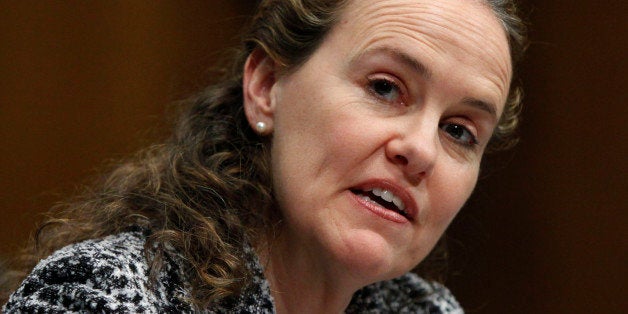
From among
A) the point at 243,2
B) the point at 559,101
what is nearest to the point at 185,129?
the point at 243,2

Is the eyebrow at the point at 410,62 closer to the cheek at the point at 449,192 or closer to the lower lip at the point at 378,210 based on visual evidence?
the cheek at the point at 449,192

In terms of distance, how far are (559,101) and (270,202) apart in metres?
1.50

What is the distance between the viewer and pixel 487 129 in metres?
1.68

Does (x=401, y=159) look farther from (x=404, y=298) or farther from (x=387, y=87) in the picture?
(x=404, y=298)

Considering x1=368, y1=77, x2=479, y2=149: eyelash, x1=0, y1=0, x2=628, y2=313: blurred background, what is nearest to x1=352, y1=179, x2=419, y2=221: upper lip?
x1=368, y1=77, x2=479, y2=149: eyelash

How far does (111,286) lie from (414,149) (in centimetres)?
55

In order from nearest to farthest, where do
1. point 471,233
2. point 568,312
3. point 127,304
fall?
1. point 127,304
2. point 568,312
3. point 471,233

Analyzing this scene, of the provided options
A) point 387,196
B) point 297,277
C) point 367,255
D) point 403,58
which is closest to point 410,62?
point 403,58

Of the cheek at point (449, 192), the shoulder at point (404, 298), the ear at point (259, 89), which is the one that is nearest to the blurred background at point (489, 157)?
the shoulder at point (404, 298)

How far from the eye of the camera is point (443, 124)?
5.22 feet

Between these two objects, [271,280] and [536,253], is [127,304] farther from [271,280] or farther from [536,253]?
[536,253]

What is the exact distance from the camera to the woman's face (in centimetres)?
147

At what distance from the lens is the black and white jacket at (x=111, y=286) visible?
1.24m

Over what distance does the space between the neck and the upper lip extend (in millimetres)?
180
